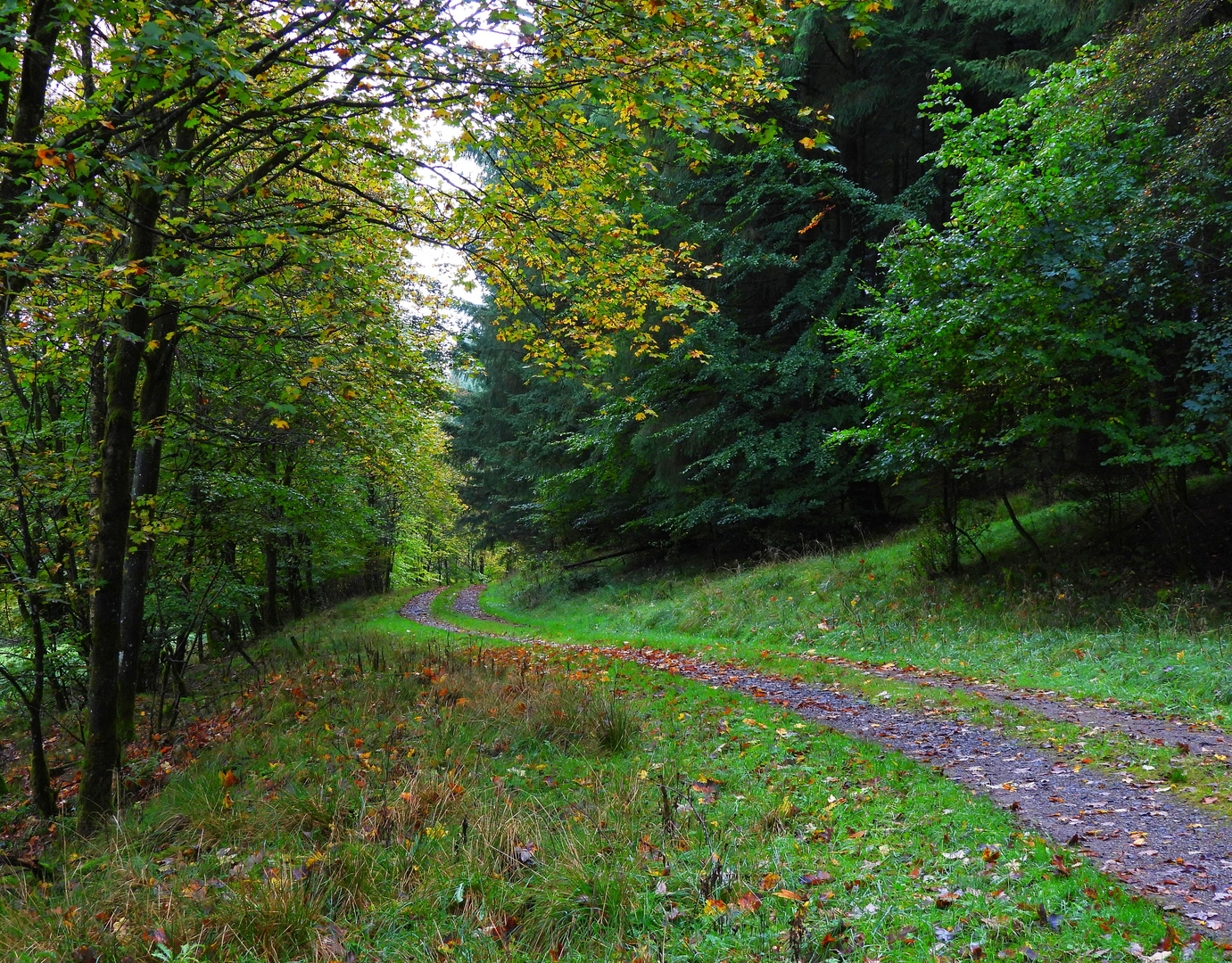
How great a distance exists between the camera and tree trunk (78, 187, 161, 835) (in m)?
5.52

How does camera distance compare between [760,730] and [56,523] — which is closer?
[760,730]

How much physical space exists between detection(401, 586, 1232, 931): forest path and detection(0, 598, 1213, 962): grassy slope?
251 millimetres

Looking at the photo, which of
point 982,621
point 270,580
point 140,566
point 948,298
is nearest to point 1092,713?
point 982,621

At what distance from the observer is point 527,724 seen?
19.3ft

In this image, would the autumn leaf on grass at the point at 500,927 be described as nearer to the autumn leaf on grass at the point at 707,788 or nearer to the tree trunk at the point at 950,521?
the autumn leaf on grass at the point at 707,788

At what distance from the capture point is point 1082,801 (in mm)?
4223

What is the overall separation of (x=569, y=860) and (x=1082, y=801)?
10.8 feet

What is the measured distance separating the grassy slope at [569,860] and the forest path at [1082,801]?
251 mm

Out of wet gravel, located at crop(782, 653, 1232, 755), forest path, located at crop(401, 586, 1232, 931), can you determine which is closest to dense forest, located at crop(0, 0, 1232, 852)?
wet gravel, located at crop(782, 653, 1232, 755)

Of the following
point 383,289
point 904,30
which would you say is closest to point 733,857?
point 383,289

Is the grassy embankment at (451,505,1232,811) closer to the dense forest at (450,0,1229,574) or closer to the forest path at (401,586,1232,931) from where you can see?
the forest path at (401,586,1232,931)

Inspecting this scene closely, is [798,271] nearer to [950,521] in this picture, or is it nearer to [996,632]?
[950,521]

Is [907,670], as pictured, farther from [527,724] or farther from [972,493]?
[972,493]

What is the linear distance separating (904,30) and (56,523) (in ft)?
54.7
